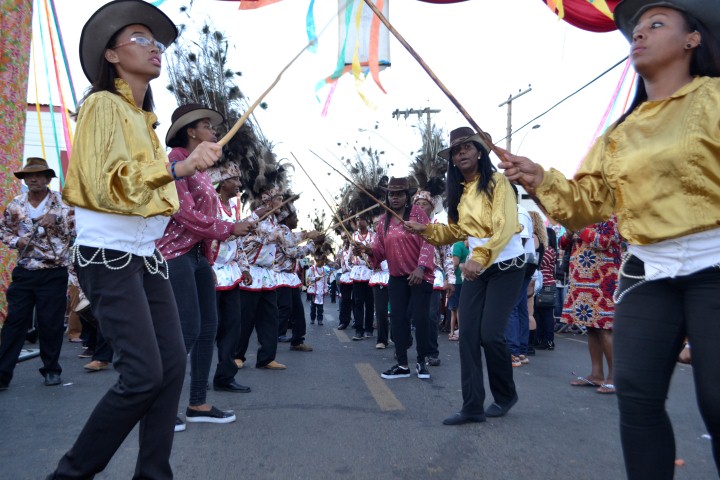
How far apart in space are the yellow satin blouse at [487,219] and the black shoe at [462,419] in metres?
1.12

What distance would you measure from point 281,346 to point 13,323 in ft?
15.3

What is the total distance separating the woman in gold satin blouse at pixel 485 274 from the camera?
16.1 feet

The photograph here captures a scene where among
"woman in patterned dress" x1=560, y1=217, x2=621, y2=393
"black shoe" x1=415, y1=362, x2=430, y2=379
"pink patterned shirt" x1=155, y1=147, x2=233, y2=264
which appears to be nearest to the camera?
"pink patterned shirt" x1=155, y1=147, x2=233, y2=264

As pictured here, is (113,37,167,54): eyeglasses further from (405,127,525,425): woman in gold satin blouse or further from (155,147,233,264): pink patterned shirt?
(405,127,525,425): woman in gold satin blouse

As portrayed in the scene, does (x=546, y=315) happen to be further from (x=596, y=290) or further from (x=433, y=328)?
(x=596, y=290)

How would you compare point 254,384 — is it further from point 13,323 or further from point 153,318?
point 153,318

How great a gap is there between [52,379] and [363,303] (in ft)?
22.8

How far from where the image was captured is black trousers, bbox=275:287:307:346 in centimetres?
978

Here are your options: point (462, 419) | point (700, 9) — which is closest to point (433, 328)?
point (462, 419)

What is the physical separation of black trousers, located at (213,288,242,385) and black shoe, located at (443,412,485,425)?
7.51 feet

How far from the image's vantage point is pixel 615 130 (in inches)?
114

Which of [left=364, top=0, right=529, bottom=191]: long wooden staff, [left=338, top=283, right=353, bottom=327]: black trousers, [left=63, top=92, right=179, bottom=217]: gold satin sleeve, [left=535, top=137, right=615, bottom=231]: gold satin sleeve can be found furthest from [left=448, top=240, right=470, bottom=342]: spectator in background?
[left=63, top=92, right=179, bottom=217]: gold satin sleeve

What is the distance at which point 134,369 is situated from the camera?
9.07 ft

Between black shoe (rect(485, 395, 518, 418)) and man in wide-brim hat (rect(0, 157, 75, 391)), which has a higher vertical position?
man in wide-brim hat (rect(0, 157, 75, 391))
